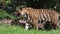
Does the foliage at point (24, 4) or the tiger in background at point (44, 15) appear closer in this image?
the tiger in background at point (44, 15)

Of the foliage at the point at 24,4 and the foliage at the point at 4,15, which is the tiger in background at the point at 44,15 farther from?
the foliage at the point at 4,15

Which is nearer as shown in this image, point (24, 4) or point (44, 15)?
point (44, 15)

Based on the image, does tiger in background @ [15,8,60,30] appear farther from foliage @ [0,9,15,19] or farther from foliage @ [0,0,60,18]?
foliage @ [0,9,15,19]

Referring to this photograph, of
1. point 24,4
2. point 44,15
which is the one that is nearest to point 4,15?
point 24,4

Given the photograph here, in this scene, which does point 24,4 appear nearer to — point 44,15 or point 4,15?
point 4,15

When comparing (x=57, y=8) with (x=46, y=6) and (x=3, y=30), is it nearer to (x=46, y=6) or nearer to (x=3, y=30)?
(x=46, y=6)

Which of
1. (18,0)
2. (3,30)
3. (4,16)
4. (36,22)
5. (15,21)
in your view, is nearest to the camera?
(3,30)

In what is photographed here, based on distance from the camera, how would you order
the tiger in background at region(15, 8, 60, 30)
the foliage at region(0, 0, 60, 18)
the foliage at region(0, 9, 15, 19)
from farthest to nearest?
1. the foliage at region(0, 0, 60, 18)
2. the foliage at region(0, 9, 15, 19)
3. the tiger in background at region(15, 8, 60, 30)

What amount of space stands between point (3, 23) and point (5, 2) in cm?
277

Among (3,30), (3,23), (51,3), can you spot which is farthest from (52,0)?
(3,30)

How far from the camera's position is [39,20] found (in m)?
12.0

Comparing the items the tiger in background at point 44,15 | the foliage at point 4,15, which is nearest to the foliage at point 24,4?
the foliage at point 4,15

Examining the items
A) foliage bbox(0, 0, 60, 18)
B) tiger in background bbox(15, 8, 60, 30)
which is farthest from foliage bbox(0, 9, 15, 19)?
tiger in background bbox(15, 8, 60, 30)

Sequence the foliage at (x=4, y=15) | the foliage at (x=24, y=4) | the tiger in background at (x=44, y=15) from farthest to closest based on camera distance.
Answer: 1. the foliage at (x=24, y=4)
2. the foliage at (x=4, y=15)
3. the tiger in background at (x=44, y=15)
